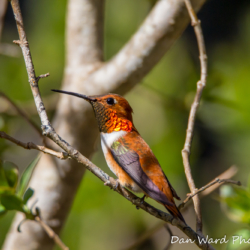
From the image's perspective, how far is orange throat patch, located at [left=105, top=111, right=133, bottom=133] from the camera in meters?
1.96

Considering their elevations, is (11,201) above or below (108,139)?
below

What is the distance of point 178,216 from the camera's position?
1412 millimetres

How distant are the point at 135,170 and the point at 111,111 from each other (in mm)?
447

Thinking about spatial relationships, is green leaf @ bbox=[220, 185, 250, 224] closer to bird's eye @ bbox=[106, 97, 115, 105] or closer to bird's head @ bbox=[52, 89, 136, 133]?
bird's head @ bbox=[52, 89, 136, 133]

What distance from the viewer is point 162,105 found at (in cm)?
351

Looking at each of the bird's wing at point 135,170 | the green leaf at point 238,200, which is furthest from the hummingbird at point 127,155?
the green leaf at point 238,200

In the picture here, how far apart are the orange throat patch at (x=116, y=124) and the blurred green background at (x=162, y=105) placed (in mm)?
1100

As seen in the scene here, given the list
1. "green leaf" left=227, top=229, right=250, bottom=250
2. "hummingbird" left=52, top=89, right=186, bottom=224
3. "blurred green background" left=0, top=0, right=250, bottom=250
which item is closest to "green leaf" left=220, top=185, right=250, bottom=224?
"green leaf" left=227, top=229, right=250, bottom=250

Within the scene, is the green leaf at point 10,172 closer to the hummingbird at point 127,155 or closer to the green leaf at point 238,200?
the hummingbird at point 127,155

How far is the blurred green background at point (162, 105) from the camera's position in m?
3.31

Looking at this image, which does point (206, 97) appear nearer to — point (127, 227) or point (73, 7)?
point (73, 7)

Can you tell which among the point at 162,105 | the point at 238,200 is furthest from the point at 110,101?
the point at 162,105

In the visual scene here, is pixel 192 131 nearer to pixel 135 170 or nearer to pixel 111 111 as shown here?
pixel 135 170

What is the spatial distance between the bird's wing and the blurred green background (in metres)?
1.33
